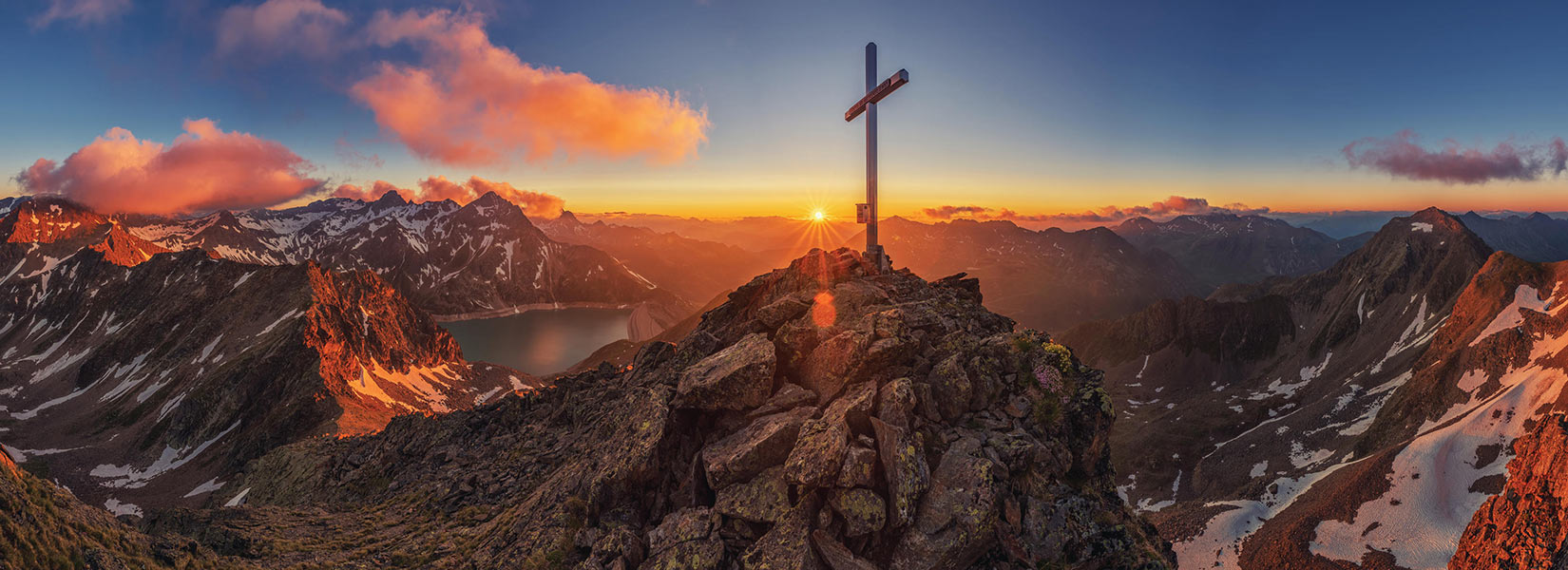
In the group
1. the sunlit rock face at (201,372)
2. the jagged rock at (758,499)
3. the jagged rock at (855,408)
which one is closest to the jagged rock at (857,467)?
the jagged rock at (855,408)

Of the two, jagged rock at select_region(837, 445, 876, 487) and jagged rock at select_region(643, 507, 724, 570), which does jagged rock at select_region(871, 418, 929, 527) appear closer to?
jagged rock at select_region(837, 445, 876, 487)

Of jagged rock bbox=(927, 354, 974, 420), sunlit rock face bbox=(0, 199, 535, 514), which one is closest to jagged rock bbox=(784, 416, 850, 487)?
jagged rock bbox=(927, 354, 974, 420)

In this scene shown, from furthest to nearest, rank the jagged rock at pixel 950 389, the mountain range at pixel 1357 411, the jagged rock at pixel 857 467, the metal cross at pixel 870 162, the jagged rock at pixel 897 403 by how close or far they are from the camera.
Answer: the mountain range at pixel 1357 411
the metal cross at pixel 870 162
the jagged rock at pixel 950 389
the jagged rock at pixel 897 403
the jagged rock at pixel 857 467

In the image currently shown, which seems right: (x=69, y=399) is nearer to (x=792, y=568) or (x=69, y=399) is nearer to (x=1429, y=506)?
(x=792, y=568)

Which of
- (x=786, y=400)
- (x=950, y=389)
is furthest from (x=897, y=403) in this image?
(x=786, y=400)

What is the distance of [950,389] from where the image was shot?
16.6 m

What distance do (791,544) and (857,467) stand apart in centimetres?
239

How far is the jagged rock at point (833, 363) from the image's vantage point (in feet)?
58.3

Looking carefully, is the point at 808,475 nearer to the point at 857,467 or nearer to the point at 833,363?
the point at 857,467

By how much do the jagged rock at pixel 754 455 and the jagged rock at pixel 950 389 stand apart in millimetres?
4106

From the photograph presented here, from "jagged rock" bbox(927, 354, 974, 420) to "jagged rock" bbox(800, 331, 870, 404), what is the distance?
93.3 inches

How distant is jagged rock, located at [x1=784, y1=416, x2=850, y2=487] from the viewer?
13.9 metres

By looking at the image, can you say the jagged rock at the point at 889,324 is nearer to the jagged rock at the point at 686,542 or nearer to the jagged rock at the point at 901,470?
the jagged rock at the point at 901,470

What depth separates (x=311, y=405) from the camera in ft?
297
